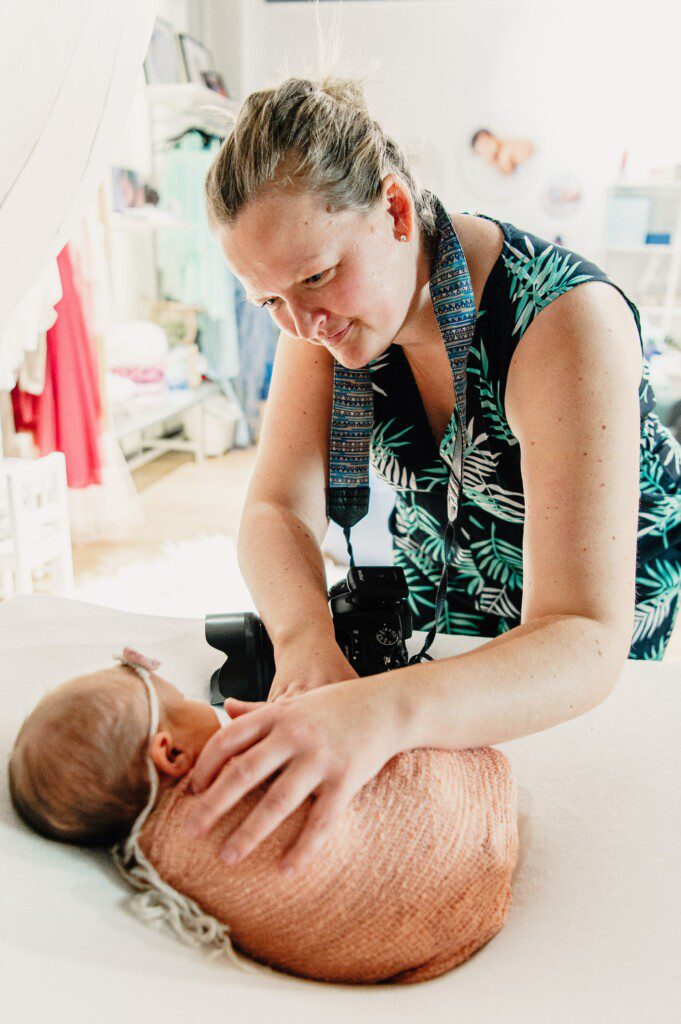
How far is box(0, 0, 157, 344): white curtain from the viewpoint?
64 cm

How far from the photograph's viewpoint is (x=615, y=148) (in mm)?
4867

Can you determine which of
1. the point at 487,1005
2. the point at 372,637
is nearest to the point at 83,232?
the point at 372,637

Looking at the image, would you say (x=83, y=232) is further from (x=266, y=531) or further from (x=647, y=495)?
(x=647, y=495)

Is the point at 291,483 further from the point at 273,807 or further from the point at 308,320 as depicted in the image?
the point at 273,807

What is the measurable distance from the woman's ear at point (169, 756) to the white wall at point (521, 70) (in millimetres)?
4638

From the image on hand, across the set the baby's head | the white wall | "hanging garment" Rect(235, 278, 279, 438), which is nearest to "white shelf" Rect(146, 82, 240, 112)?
the white wall

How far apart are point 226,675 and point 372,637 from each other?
197 mm

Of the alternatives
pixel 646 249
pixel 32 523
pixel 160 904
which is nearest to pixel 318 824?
pixel 160 904

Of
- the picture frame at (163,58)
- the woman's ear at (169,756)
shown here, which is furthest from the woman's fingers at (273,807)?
the picture frame at (163,58)

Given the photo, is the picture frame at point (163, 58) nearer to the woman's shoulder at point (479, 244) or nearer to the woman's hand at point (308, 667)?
the woman's shoulder at point (479, 244)

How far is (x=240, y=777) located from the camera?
0.59m

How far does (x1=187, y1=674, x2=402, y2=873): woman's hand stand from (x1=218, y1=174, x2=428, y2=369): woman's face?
0.44 m

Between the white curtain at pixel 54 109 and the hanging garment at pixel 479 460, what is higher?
the white curtain at pixel 54 109

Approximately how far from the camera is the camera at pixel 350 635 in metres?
0.91
